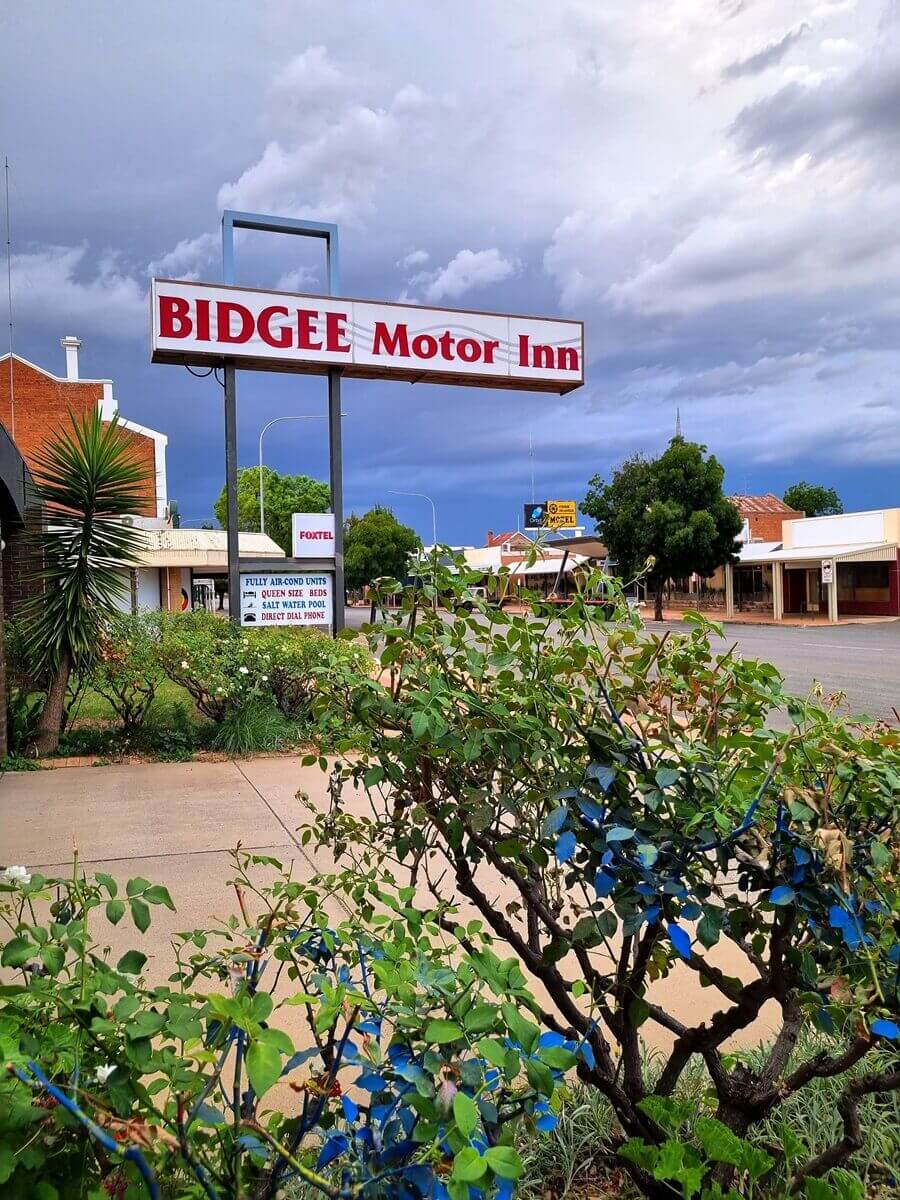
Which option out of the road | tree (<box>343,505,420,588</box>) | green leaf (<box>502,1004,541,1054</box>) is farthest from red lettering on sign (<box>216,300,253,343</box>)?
tree (<box>343,505,420,588</box>)

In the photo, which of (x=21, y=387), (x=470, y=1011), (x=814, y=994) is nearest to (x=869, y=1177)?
(x=814, y=994)

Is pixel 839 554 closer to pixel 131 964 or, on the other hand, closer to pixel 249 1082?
pixel 131 964

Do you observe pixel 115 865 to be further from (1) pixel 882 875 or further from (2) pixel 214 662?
(1) pixel 882 875

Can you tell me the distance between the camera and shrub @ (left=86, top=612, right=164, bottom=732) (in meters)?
9.63

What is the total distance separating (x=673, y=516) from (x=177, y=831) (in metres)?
34.9

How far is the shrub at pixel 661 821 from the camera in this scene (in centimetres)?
183

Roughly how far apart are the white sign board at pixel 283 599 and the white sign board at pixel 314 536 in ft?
1.05

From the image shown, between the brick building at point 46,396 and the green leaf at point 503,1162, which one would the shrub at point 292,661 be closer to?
the green leaf at point 503,1162

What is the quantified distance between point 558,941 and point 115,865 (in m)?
4.29

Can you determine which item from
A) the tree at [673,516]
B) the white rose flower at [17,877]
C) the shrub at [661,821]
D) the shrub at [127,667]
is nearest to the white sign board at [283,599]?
the shrub at [127,667]

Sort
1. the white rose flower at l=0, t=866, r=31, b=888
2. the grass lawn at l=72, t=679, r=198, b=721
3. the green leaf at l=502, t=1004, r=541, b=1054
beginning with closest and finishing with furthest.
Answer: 1. the green leaf at l=502, t=1004, r=541, b=1054
2. the white rose flower at l=0, t=866, r=31, b=888
3. the grass lawn at l=72, t=679, r=198, b=721

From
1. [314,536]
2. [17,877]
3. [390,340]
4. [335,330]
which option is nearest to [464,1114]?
[17,877]

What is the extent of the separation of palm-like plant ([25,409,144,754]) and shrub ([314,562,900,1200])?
25.7ft

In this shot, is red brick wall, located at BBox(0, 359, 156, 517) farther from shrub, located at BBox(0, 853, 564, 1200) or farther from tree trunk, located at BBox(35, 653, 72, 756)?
shrub, located at BBox(0, 853, 564, 1200)
